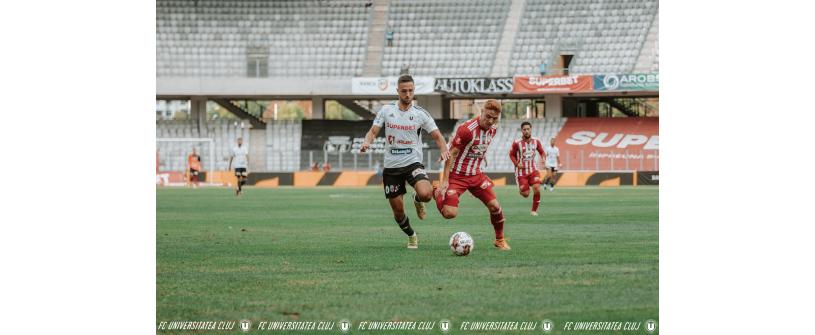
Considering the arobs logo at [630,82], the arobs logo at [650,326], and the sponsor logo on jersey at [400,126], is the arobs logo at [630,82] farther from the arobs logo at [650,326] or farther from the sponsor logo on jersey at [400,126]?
the arobs logo at [650,326]

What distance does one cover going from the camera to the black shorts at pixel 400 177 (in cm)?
1139

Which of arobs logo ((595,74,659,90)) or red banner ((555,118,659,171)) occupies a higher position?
arobs logo ((595,74,659,90))

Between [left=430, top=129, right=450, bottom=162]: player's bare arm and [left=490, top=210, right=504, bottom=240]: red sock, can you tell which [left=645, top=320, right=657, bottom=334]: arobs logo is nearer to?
[left=430, top=129, right=450, bottom=162]: player's bare arm

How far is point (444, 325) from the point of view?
22.0 ft

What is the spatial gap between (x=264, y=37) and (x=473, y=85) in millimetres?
9660

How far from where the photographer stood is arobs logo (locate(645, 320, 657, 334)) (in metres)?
6.80

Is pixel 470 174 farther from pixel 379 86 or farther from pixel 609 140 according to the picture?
pixel 379 86

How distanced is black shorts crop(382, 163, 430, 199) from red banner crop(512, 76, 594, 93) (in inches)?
1097

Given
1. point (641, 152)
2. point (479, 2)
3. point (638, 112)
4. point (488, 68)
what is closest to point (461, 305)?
point (479, 2)

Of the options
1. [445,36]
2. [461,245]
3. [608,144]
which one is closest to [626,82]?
[608,144]

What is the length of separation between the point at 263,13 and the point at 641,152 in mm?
13204

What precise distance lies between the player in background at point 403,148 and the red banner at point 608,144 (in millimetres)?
22465

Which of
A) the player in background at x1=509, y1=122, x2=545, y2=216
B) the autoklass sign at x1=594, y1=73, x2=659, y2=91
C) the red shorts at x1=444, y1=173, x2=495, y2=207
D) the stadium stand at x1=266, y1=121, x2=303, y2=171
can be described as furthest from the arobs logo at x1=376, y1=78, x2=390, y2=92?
the red shorts at x1=444, y1=173, x2=495, y2=207
